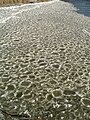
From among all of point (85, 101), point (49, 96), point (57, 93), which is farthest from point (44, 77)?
point (85, 101)

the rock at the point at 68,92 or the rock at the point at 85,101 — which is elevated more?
the rock at the point at 68,92

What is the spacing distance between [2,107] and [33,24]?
1071 centimetres

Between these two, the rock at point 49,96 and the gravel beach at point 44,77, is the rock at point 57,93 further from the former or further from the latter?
the rock at point 49,96

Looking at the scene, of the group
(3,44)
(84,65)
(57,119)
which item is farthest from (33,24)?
(57,119)

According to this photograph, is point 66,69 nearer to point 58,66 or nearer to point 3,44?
point 58,66

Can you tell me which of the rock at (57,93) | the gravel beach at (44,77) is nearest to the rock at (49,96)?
the gravel beach at (44,77)

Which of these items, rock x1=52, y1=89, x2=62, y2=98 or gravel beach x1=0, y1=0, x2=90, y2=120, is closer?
gravel beach x1=0, y1=0, x2=90, y2=120

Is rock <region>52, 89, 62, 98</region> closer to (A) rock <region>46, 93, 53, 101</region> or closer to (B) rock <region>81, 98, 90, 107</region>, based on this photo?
(A) rock <region>46, 93, 53, 101</region>

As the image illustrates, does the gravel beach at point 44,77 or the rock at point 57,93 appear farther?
the rock at point 57,93

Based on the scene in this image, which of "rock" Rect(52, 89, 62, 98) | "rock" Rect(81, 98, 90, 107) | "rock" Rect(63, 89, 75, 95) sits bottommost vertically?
"rock" Rect(81, 98, 90, 107)

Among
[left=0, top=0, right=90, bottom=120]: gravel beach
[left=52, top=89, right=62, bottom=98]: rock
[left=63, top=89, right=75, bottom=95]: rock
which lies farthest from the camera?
[left=63, top=89, right=75, bottom=95]: rock

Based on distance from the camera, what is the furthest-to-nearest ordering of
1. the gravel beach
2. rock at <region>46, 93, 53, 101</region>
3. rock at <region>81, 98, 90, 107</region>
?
1. rock at <region>46, 93, 53, 101</region>
2. rock at <region>81, 98, 90, 107</region>
3. the gravel beach

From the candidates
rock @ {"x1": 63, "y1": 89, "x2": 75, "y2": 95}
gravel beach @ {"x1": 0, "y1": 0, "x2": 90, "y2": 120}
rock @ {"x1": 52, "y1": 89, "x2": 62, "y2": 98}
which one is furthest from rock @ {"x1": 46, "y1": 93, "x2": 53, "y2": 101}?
rock @ {"x1": 63, "y1": 89, "x2": 75, "y2": 95}

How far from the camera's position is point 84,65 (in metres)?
9.75
